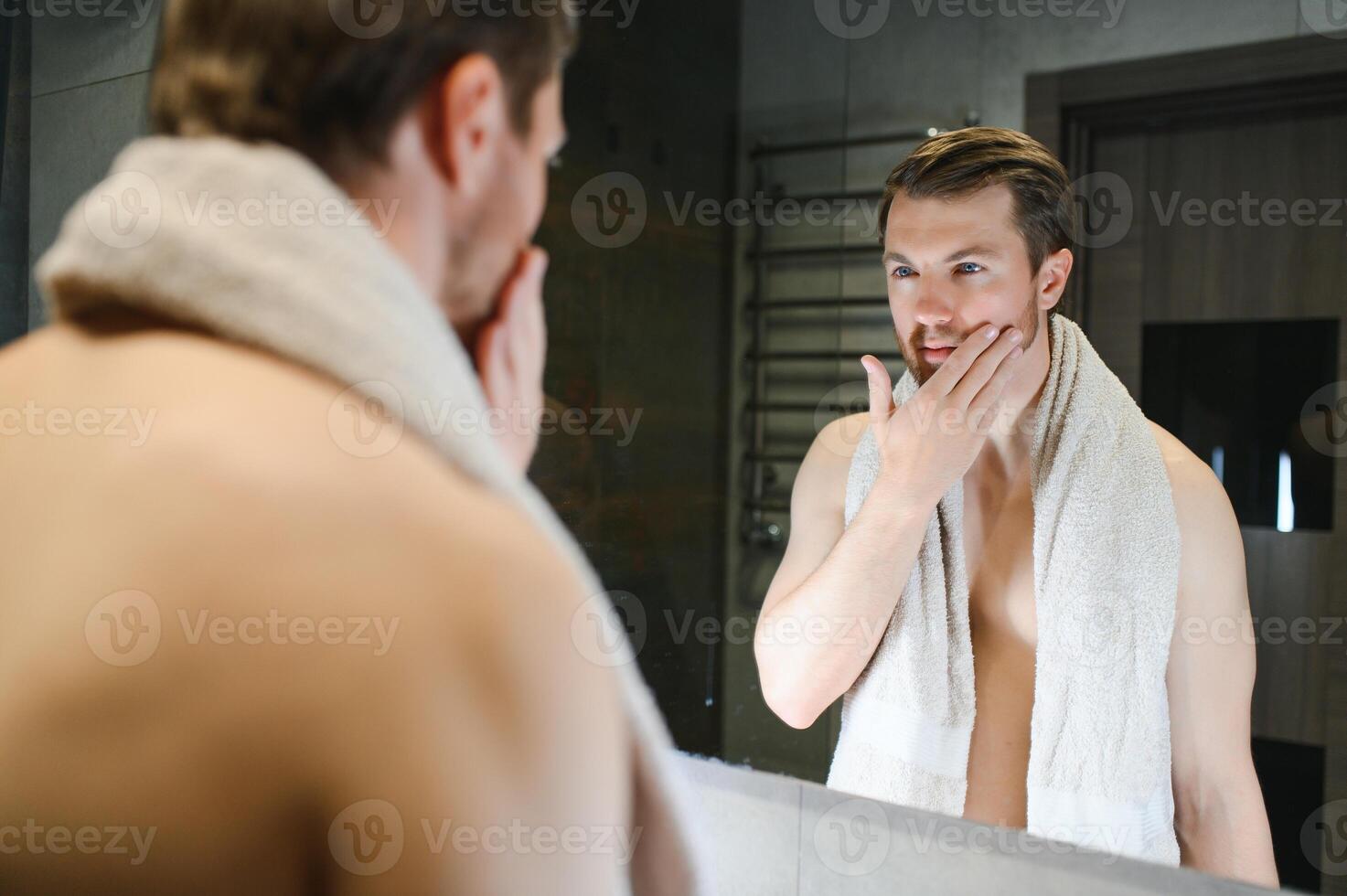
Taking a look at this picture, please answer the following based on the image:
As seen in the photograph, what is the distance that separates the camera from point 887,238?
996mm

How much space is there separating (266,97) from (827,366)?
0.68 meters

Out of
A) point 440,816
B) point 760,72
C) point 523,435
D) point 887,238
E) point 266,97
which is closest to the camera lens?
point 440,816

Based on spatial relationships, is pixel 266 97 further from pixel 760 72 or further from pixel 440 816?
pixel 760 72

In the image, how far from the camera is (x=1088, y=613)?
921mm

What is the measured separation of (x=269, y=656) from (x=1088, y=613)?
2.55 ft

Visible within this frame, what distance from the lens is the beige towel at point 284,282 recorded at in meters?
0.43

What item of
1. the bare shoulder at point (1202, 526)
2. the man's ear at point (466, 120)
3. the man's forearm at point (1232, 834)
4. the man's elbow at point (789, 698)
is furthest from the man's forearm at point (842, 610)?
the man's ear at point (466, 120)

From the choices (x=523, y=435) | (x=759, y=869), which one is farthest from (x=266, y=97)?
(x=759, y=869)

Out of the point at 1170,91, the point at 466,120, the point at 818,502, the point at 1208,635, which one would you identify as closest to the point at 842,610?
the point at 818,502

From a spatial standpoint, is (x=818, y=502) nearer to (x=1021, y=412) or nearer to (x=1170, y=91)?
(x=1021, y=412)

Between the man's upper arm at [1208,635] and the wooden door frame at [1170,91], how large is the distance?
183 millimetres

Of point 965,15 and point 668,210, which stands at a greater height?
point 965,15

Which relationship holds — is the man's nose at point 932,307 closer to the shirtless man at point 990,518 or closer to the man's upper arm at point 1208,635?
the shirtless man at point 990,518

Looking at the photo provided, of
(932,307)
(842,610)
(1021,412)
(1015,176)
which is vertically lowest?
(842,610)
